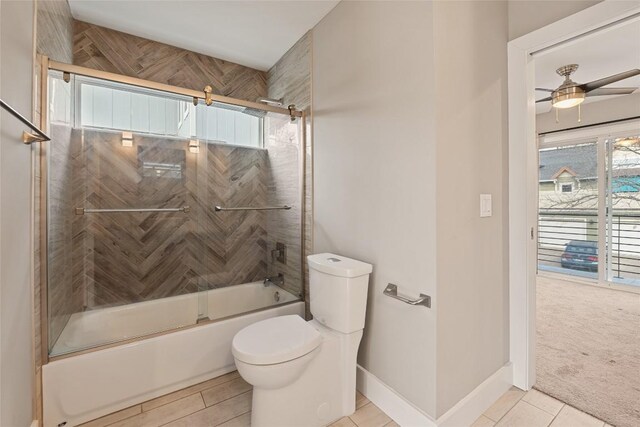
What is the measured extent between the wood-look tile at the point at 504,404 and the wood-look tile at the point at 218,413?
1.34 m

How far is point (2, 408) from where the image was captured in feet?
3.42

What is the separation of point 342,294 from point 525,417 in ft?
3.82

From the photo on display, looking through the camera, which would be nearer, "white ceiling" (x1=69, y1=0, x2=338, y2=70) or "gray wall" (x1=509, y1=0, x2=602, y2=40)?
"gray wall" (x1=509, y1=0, x2=602, y2=40)

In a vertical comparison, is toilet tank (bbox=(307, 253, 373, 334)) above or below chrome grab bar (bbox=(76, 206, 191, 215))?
below

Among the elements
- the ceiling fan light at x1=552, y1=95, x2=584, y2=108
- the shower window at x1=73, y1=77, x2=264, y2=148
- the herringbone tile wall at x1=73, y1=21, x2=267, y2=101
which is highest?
the herringbone tile wall at x1=73, y1=21, x2=267, y2=101

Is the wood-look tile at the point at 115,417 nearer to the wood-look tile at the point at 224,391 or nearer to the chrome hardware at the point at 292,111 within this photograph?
the wood-look tile at the point at 224,391

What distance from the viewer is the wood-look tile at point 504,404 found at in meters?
1.53

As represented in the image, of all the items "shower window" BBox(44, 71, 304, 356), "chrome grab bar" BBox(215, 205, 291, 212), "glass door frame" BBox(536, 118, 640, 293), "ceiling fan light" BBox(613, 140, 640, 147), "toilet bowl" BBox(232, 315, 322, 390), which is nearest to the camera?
"toilet bowl" BBox(232, 315, 322, 390)

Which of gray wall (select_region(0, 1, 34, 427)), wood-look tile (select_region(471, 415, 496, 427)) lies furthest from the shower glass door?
wood-look tile (select_region(471, 415, 496, 427))

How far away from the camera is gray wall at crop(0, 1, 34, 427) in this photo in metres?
1.07

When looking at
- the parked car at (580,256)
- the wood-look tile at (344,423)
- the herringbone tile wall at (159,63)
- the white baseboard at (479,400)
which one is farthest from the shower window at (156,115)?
the parked car at (580,256)

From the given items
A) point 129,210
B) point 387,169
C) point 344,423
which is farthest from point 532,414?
point 129,210

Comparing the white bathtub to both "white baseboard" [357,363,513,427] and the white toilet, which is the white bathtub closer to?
the white toilet

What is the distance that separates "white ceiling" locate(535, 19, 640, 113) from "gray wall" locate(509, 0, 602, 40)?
3.03 ft
